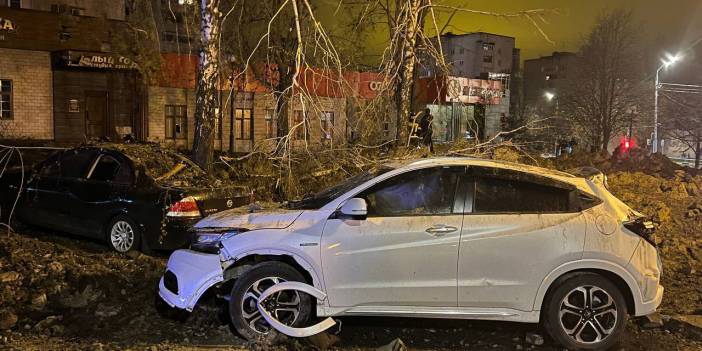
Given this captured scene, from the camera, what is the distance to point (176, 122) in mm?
26641

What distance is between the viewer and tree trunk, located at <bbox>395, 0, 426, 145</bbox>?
10859mm

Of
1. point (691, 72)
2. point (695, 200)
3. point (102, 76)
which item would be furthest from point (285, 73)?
point (691, 72)

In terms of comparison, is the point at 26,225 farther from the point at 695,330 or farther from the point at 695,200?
the point at 695,200

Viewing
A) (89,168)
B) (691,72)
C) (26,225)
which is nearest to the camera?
(89,168)

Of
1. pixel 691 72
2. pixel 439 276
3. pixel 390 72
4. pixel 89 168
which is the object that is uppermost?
pixel 691 72

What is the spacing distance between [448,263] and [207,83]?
809cm

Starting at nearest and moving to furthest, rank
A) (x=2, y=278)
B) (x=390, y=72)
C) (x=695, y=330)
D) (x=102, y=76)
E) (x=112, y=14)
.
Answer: (x=695, y=330), (x=2, y=278), (x=390, y=72), (x=102, y=76), (x=112, y=14)

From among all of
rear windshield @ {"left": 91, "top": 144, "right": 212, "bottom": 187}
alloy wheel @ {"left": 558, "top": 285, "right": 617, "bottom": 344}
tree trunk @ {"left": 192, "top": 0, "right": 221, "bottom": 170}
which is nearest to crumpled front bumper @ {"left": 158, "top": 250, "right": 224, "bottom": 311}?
alloy wheel @ {"left": 558, "top": 285, "right": 617, "bottom": 344}

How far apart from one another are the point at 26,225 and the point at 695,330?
9.47 metres

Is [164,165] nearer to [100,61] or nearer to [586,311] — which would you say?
[586,311]

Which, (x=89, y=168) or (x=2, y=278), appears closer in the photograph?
(x=2, y=278)

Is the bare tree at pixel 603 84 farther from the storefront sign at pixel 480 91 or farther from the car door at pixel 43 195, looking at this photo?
the car door at pixel 43 195

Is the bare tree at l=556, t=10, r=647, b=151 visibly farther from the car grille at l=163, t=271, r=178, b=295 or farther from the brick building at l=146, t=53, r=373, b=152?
the car grille at l=163, t=271, r=178, b=295

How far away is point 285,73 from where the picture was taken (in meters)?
18.2
